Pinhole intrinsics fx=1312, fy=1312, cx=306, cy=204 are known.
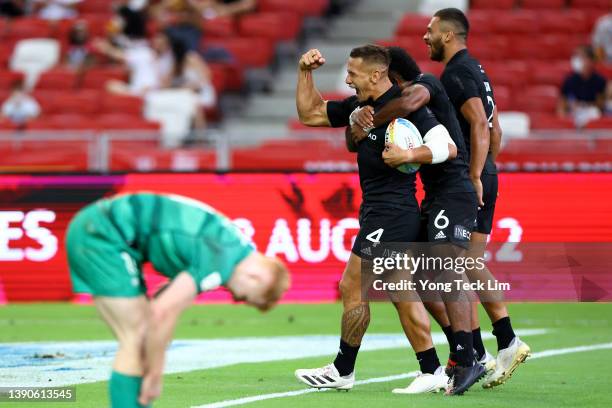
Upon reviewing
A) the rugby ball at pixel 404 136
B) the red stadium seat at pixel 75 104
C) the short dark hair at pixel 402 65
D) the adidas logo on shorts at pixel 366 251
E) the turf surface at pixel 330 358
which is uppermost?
the short dark hair at pixel 402 65

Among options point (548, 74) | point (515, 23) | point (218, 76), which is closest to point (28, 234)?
point (218, 76)

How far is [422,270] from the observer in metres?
9.19

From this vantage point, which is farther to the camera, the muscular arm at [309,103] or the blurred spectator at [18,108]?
the blurred spectator at [18,108]

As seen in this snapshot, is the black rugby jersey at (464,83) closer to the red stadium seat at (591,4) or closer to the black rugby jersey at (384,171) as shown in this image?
the black rugby jersey at (384,171)

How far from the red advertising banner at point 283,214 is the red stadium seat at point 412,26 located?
24.9 feet

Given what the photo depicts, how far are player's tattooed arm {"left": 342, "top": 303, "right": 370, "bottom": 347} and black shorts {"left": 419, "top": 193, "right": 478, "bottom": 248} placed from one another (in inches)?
25.8

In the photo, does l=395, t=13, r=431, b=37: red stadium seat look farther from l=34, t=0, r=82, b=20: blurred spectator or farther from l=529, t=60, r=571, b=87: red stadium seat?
l=34, t=0, r=82, b=20: blurred spectator

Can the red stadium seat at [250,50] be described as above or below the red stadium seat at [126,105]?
above

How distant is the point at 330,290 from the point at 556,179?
2900 mm

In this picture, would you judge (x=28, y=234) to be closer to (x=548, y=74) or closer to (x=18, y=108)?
(x=18, y=108)

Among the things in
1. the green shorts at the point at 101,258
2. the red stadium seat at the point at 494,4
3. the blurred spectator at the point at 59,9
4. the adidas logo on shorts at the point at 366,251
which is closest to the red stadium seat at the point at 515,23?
the red stadium seat at the point at 494,4

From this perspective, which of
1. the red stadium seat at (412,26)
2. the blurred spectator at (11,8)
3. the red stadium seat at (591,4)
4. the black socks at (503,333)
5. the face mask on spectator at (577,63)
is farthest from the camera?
the blurred spectator at (11,8)

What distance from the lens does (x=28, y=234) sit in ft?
50.1

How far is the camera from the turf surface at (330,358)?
8664mm
